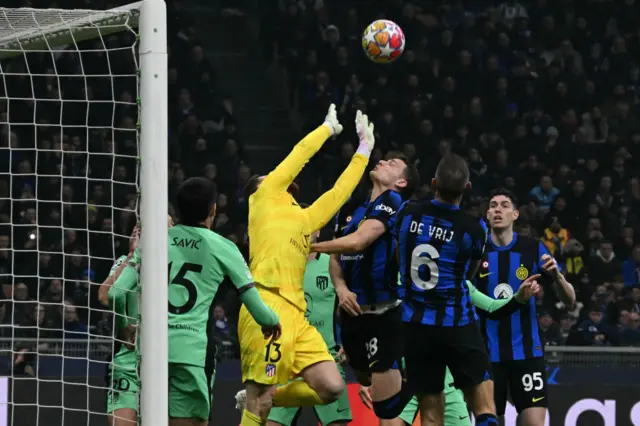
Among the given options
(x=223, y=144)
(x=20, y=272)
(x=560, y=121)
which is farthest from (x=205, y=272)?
(x=560, y=121)

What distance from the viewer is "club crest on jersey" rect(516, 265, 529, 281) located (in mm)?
8328

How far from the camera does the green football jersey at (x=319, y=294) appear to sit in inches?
348

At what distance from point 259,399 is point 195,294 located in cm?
118

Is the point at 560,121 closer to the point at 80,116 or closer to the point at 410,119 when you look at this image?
the point at 410,119

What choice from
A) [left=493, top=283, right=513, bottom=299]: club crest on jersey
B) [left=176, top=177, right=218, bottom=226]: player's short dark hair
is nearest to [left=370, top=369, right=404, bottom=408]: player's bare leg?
[left=493, top=283, right=513, bottom=299]: club crest on jersey

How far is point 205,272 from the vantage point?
6.09 metres

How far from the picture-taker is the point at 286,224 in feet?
23.9

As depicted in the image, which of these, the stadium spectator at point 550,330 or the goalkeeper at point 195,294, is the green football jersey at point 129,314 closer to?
the goalkeeper at point 195,294

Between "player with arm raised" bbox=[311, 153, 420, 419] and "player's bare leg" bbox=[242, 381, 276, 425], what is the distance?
91cm

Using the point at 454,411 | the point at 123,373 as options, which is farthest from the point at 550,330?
the point at 123,373

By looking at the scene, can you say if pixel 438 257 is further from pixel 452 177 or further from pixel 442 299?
pixel 452 177

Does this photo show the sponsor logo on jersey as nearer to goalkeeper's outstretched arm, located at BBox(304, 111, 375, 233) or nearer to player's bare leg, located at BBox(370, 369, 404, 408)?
goalkeeper's outstretched arm, located at BBox(304, 111, 375, 233)

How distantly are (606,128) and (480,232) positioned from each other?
1075cm

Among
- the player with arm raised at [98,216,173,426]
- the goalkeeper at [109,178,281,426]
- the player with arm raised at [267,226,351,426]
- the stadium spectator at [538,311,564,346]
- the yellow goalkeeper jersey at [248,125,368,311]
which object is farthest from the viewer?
the stadium spectator at [538,311,564,346]
